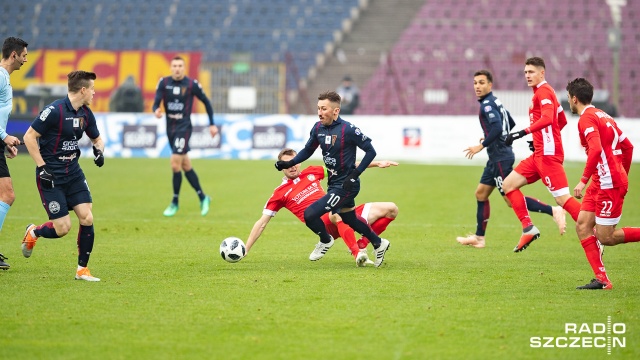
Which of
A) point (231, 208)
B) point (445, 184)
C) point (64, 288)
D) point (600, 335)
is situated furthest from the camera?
point (445, 184)

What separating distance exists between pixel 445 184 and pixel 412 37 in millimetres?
17370

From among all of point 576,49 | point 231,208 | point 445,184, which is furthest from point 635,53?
point 231,208

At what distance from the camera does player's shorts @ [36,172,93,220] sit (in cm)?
883

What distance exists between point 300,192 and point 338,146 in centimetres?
105

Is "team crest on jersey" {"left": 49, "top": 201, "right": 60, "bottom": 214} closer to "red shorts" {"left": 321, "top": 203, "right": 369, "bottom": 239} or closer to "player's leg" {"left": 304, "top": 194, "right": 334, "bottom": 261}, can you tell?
"player's leg" {"left": 304, "top": 194, "right": 334, "bottom": 261}

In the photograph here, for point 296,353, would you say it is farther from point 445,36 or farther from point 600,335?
point 445,36

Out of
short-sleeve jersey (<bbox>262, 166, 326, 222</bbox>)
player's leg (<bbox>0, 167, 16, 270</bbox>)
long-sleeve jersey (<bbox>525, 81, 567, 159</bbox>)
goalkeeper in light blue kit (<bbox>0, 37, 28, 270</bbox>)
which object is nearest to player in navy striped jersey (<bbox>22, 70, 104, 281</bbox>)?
goalkeeper in light blue kit (<bbox>0, 37, 28, 270</bbox>)

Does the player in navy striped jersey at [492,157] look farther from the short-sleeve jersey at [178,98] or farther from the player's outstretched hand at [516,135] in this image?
the short-sleeve jersey at [178,98]

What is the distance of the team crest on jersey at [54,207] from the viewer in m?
8.84

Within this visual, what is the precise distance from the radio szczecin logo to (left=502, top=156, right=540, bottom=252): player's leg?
4.06m

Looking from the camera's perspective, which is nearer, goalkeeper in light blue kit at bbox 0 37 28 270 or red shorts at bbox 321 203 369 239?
goalkeeper in light blue kit at bbox 0 37 28 270

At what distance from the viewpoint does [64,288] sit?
8414mm

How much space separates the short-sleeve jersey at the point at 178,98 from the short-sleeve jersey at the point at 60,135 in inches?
255

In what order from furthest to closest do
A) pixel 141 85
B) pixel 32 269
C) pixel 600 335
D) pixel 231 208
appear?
pixel 141 85 < pixel 231 208 < pixel 32 269 < pixel 600 335
